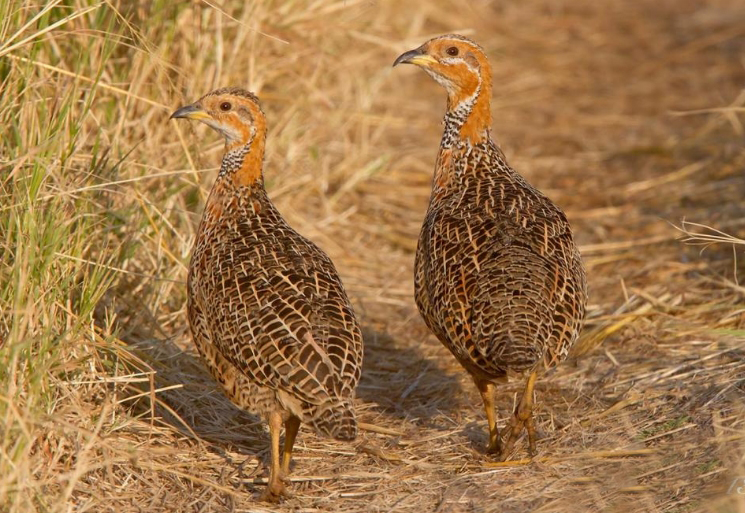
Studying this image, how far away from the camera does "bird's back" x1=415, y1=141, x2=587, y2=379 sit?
5406 mm

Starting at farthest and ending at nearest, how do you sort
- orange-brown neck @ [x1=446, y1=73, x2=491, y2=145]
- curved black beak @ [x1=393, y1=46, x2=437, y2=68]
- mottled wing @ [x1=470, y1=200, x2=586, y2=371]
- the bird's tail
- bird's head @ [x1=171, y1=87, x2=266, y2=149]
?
curved black beak @ [x1=393, y1=46, x2=437, y2=68], orange-brown neck @ [x1=446, y1=73, x2=491, y2=145], bird's head @ [x1=171, y1=87, x2=266, y2=149], mottled wing @ [x1=470, y1=200, x2=586, y2=371], the bird's tail

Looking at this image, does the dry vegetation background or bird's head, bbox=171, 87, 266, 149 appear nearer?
the dry vegetation background

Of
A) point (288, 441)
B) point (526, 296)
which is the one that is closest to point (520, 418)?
point (526, 296)

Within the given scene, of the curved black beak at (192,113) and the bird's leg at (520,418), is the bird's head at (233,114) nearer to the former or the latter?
the curved black beak at (192,113)

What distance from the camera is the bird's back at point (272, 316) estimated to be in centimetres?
516

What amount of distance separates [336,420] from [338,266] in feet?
12.5

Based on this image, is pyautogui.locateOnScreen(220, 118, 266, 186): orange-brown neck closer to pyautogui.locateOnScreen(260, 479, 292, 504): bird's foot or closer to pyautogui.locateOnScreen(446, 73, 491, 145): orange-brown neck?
pyautogui.locateOnScreen(446, 73, 491, 145): orange-brown neck

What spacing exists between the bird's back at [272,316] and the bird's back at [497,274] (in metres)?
0.58

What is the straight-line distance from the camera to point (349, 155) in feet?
33.9

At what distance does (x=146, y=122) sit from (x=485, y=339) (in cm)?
331

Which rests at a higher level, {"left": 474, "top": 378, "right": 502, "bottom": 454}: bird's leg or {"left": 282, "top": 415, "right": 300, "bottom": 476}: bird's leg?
{"left": 474, "top": 378, "right": 502, "bottom": 454}: bird's leg

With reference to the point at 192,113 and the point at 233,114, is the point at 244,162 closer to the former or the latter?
the point at 233,114

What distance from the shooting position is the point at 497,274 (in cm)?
566

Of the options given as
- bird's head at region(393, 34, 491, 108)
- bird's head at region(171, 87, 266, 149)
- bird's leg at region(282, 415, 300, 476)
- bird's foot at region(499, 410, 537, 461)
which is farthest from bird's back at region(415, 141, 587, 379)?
bird's head at region(171, 87, 266, 149)
